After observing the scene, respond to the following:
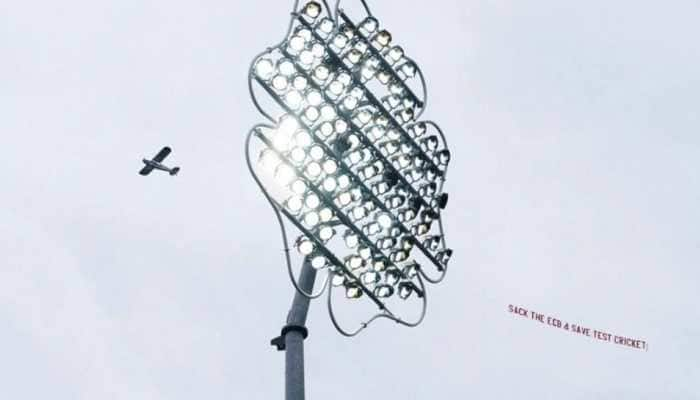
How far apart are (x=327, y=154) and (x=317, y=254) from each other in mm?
1672

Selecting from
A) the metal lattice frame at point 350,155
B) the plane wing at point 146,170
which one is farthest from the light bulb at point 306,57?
the plane wing at point 146,170

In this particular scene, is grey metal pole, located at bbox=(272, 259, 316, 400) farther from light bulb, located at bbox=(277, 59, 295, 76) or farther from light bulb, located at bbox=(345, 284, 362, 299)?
light bulb, located at bbox=(277, 59, 295, 76)

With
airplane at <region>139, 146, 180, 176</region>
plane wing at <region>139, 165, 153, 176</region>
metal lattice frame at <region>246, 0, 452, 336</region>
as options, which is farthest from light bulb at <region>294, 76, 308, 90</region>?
plane wing at <region>139, 165, 153, 176</region>

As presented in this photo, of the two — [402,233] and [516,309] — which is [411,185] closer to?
[402,233]

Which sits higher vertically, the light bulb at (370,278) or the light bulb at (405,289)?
the light bulb at (405,289)

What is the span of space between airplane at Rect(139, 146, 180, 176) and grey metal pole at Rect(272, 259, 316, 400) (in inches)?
334

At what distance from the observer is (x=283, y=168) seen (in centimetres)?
1645

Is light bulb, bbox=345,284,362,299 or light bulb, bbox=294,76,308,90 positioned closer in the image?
light bulb, bbox=345,284,362,299

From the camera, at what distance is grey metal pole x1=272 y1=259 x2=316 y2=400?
1450cm

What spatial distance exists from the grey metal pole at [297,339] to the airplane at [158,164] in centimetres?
849

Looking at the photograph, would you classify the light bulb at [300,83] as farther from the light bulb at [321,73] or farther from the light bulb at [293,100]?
the light bulb at [321,73]

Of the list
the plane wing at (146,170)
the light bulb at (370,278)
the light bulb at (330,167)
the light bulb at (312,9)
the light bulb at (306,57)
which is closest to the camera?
the light bulb at (330,167)

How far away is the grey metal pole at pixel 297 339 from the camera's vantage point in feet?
47.6

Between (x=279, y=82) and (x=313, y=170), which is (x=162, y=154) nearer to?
(x=279, y=82)
